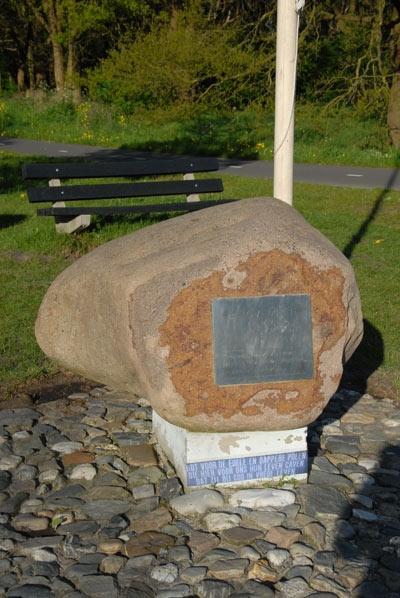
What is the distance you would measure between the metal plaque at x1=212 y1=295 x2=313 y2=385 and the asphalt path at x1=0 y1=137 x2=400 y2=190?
408 inches

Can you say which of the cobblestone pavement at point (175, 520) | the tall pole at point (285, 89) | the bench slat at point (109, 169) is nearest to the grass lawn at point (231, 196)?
the bench slat at point (109, 169)

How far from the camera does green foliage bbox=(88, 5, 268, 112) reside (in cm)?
1697

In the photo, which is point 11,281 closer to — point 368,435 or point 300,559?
point 368,435

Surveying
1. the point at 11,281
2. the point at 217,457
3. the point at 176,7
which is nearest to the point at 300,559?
the point at 217,457

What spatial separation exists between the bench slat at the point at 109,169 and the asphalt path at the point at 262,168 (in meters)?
4.43

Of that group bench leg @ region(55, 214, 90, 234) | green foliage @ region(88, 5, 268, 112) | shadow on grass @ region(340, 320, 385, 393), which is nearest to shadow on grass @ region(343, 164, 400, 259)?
shadow on grass @ region(340, 320, 385, 393)

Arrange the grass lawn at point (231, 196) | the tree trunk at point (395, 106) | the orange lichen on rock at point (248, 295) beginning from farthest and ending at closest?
the tree trunk at point (395, 106), the grass lawn at point (231, 196), the orange lichen on rock at point (248, 295)

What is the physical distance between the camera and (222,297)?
13.0ft

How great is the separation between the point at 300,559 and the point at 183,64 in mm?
15847

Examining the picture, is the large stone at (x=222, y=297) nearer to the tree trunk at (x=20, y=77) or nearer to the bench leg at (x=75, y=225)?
the bench leg at (x=75, y=225)

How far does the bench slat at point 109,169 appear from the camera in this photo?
31.4 ft

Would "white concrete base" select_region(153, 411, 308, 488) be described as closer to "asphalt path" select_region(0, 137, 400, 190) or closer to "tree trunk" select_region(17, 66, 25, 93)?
"asphalt path" select_region(0, 137, 400, 190)

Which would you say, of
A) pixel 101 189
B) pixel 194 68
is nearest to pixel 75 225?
pixel 101 189

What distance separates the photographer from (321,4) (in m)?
18.2
